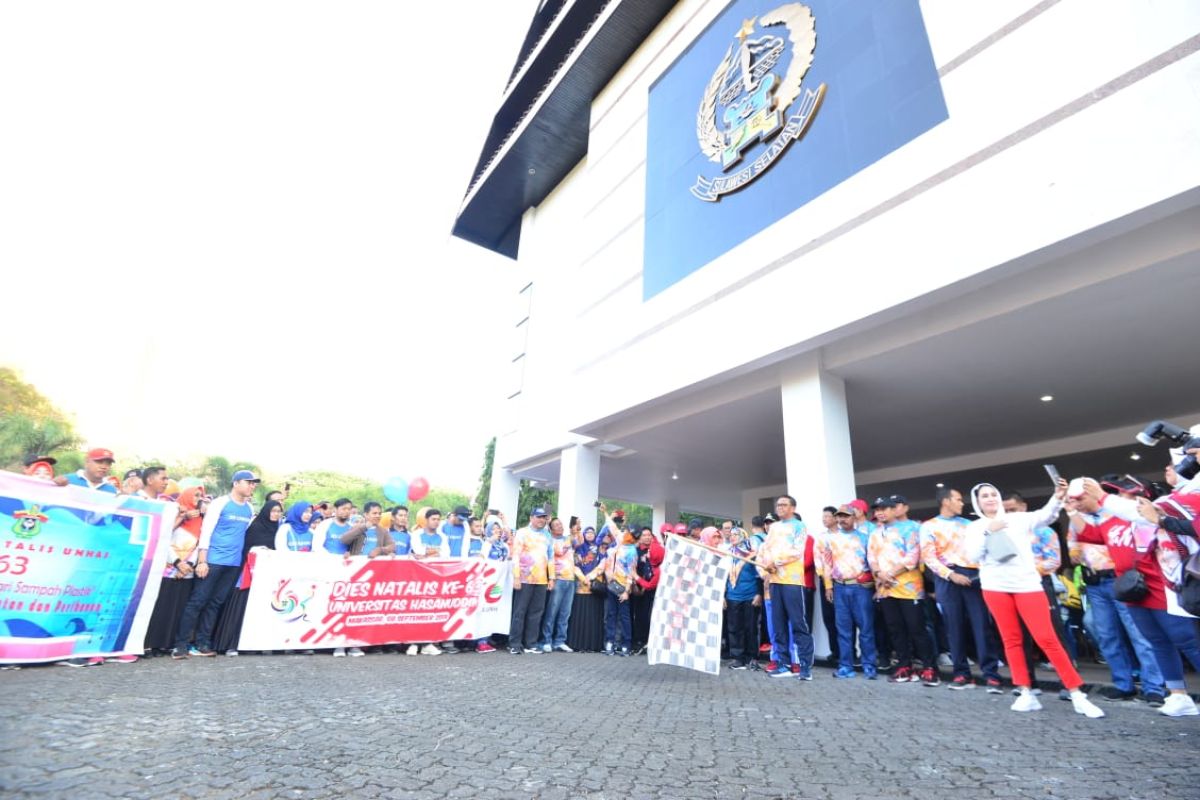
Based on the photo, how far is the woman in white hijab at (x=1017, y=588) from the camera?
408cm

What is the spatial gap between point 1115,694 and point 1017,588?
2.20 meters

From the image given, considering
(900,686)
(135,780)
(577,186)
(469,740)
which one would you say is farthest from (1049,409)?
(577,186)

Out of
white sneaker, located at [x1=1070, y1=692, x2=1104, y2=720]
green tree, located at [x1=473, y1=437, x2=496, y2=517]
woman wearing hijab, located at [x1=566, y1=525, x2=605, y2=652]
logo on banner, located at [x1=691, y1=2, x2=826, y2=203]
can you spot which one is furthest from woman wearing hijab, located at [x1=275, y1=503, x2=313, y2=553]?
green tree, located at [x1=473, y1=437, x2=496, y2=517]

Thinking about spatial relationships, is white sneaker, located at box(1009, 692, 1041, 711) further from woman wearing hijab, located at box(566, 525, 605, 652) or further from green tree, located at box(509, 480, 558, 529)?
green tree, located at box(509, 480, 558, 529)

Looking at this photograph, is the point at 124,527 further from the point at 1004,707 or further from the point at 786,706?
the point at 1004,707

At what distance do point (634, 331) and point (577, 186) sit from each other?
9471mm

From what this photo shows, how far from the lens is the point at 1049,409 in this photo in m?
10.0

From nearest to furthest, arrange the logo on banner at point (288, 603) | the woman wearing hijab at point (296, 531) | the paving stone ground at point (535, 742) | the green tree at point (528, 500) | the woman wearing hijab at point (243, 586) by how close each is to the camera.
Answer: the paving stone ground at point (535, 742)
the woman wearing hijab at point (243, 586)
the logo on banner at point (288, 603)
the woman wearing hijab at point (296, 531)
the green tree at point (528, 500)

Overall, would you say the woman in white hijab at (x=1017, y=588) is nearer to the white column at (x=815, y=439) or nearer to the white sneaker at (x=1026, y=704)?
the white sneaker at (x=1026, y=704)

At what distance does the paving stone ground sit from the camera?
2301 mm

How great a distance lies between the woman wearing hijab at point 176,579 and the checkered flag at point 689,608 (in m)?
5.19

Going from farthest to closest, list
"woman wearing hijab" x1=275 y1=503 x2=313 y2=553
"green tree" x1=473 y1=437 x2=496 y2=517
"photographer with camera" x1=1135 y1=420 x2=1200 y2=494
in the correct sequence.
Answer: "green tree" x1=473 y1=437 x2=496 y2=517 → "woman wearing hijab" x1=275 y1=503 x2=313 y2=553 → "photographer with camera" x1=1135 y1=420 x2=1200 y2=494

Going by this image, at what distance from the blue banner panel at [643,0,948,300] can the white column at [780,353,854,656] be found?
2.91m

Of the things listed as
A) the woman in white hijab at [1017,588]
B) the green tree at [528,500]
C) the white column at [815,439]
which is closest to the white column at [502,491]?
the green tree at [528,500]
